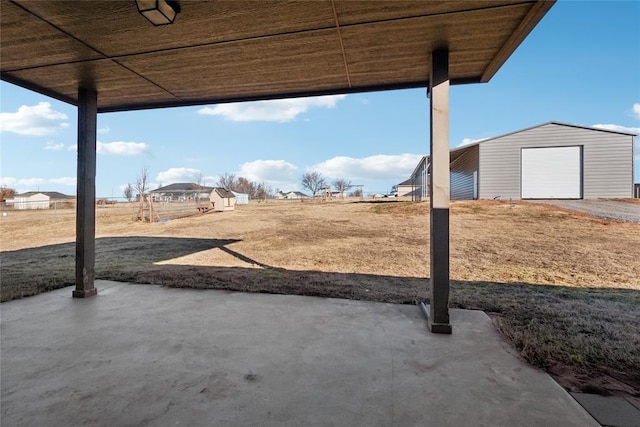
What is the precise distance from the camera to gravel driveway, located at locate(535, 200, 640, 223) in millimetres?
8582

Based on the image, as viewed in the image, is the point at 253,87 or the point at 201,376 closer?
the point at 201,376

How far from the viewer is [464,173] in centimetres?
1678

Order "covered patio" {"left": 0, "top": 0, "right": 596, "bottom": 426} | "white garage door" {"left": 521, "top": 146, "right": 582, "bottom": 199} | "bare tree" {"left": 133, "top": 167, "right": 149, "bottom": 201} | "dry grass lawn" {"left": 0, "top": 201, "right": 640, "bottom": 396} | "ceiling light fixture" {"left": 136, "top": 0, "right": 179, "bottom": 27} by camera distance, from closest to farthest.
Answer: "covered patio" {"left": 0, "top": 0, "right": 596, "bottom": 426}
"ceiling light fixture" {"left": 136, "top": 0, "right": 179, "bottom": 27}
"dry grass lawn" {"left": 0, "top": 201, "right": 640, "bottom": 396}
"white garage door" {"left": 521, "top": 146, "right": 582, "bottom": 199}
"bare tree" {"left": 133, "top": 167, "right": 149, "bottom": 201}

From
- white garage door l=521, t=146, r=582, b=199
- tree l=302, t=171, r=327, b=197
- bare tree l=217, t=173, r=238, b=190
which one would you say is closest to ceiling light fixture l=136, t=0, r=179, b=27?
white garage door l=521, t=146, r=582, b=199

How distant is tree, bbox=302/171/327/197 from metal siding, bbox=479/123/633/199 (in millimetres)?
32161

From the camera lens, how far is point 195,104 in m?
4.01

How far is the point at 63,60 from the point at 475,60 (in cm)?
393

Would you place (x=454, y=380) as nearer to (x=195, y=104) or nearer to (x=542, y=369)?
(x=542, y=369)

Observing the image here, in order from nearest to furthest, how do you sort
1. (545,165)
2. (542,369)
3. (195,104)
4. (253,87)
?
(542,369), (253,87), (195,104), (545,165)

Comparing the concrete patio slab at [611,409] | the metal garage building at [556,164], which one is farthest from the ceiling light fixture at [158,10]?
the metal garage building at [556,164]

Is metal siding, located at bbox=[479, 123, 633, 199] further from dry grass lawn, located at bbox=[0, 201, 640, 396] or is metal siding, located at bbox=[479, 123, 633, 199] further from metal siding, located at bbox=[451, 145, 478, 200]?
dry grass lawn, located at bbox=[0, 201, 640, 396]

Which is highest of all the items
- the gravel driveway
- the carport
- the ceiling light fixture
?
the carport

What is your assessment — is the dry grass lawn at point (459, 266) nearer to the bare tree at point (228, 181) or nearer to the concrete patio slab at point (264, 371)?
the concrete patio slab at point (264, 371)

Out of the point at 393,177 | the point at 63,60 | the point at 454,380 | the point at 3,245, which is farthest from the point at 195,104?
the point at 393,177
